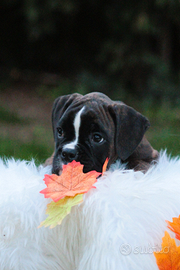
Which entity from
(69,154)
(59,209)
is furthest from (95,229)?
(69,154)

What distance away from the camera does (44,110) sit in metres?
6.16

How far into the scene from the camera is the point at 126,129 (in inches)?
76.6

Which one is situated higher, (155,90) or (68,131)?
(68,131)

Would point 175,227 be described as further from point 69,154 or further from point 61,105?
point 61,105

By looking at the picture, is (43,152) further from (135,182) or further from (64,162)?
(135,182)

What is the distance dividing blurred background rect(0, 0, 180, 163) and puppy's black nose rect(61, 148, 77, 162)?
9.31 feet

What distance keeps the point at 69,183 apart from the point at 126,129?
61 cm

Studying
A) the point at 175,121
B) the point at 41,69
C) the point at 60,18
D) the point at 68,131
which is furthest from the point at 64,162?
the point at 41,69

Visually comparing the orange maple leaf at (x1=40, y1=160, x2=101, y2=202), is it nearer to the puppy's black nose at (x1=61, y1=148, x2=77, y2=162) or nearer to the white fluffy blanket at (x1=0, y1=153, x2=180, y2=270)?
the white fluffy blanket at (x1=0, y1=153, x2=180, y2=270)

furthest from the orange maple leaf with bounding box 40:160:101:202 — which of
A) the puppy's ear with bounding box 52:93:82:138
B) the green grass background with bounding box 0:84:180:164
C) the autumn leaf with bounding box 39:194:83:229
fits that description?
the green grass background with bounding box 0:84:180:164

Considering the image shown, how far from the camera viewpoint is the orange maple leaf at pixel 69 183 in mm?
1417

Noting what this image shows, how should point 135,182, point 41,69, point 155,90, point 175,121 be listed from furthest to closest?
point 41,69 → point 155,90 → point 175,121 → point 135,182

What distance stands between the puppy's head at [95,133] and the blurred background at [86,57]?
2.68m

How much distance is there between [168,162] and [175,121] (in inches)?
123
